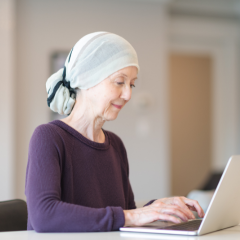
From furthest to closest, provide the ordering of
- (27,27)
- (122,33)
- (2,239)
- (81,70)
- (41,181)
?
(122,33)
(27,27)
(81,70)
(41,181)
(2,239)

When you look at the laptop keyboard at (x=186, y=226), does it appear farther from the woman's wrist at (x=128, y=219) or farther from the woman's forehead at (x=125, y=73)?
the woman's forehead at (x=125, y=73)

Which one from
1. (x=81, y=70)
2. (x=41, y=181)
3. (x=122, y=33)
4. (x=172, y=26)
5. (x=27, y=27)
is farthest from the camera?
(x=172, y=26)

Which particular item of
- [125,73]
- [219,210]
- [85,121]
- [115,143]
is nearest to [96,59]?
[125,73]

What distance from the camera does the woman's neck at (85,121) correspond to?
1.39 metres

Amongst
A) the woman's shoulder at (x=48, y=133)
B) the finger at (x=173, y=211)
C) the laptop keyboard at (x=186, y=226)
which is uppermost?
the woman's shoulder at (x=48, y=133)

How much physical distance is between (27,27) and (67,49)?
0.50 meters

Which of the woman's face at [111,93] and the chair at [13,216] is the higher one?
the woman's face at [111,93]

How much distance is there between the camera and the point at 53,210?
1.05 m

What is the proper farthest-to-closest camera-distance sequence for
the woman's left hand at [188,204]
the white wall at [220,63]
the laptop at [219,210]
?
the white wall at [220,63], the woman's left hand at [188,204], the laptop at [219,210]

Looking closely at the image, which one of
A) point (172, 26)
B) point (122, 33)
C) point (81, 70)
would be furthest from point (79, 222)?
point (172, 26)

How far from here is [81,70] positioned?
1356 millimetres

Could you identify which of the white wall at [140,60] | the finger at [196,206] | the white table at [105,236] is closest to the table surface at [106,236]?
the white table at [105,236]

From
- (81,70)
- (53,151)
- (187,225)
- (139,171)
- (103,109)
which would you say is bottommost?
(139,171)

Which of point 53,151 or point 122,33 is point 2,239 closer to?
point 53,151
